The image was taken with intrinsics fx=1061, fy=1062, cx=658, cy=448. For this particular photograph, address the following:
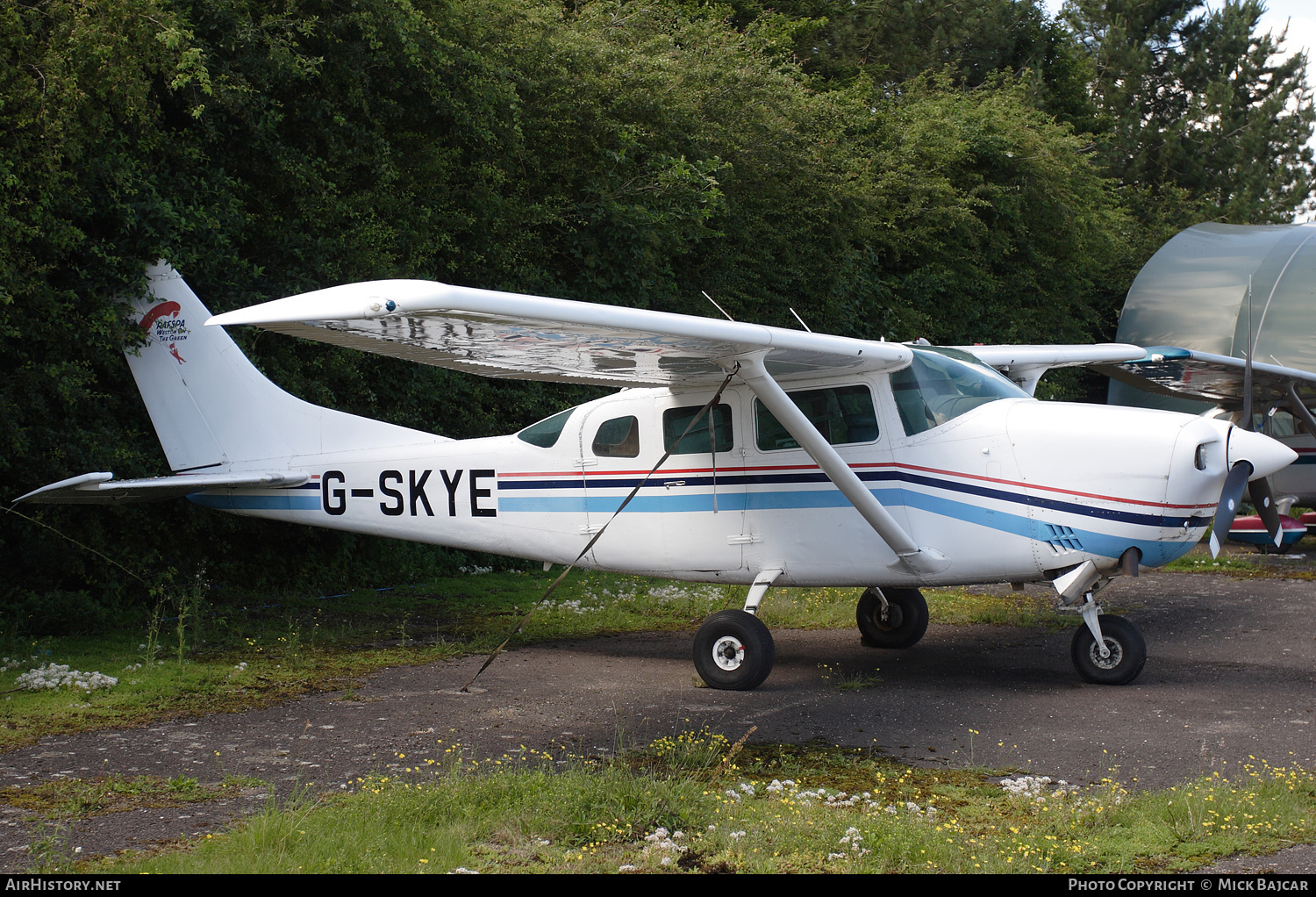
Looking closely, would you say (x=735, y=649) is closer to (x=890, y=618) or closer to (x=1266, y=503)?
(x=890, y=618)

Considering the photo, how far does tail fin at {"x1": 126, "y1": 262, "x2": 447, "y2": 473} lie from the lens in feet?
27.4

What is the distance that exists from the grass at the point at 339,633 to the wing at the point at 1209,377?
3.66m

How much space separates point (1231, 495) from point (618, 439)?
407 cm

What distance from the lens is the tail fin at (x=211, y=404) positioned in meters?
8.36

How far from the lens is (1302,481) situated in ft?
47.9

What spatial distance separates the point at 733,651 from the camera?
7.11 m

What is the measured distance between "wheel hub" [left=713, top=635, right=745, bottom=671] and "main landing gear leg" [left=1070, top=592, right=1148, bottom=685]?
7.38 ft

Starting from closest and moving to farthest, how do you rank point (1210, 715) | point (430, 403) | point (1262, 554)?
point (1210, 715), point (430, 403), point (1262, 554)

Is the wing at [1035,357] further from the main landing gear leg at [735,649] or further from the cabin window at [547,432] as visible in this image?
the cabin window at [547,432]

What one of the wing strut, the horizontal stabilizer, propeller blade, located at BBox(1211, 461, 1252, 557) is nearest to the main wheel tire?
propeller blade, located at BBox(1211, 461, 1252, 557)

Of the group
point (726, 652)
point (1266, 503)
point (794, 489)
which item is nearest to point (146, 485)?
point (726, 652)

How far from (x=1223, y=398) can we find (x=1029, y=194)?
592 centimetres
